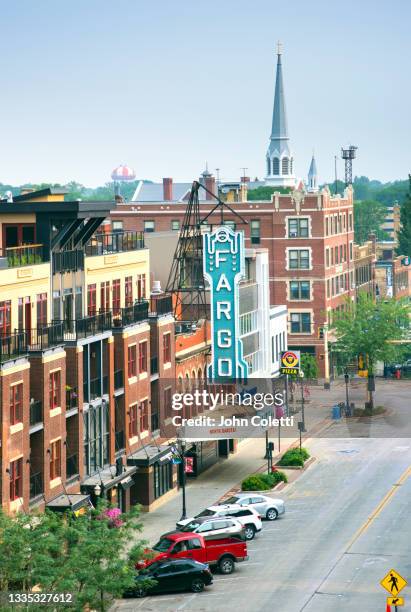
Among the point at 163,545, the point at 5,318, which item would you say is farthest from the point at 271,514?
the point at 5,318

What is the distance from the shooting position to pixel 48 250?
73.0 m

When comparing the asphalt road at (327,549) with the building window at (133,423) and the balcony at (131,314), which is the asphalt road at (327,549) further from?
Result: the balcony at (131,314)

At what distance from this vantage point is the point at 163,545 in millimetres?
67188

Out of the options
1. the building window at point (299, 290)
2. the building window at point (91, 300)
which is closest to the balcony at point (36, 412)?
the building window at point (91, 300)

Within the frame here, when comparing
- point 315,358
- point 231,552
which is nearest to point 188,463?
point 231,552

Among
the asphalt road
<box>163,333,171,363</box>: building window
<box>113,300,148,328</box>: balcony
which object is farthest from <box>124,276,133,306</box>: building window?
the asphalt road

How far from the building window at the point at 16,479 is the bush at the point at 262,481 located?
23607 millimetres

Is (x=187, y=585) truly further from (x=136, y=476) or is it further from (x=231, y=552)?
(x=136, y=476)

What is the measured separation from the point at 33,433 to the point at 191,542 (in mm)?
8399

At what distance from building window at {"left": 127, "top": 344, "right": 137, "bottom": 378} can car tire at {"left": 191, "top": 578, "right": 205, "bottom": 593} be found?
19007 millimetres

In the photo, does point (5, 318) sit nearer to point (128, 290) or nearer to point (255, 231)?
point (128, 290)

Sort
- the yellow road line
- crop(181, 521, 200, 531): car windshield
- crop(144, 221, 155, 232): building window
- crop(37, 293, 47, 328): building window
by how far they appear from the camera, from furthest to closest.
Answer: crop(144, 221, 155, 232): building window
the yellow road line
crop(37, 293, 47, 328): building window
crop(181, 521, 200, 531): car windshield

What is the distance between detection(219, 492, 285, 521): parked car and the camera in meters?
79.4

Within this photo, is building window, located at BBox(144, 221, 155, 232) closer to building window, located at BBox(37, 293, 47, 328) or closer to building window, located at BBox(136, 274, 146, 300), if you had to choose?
building window, located at BBox(136, 274, 146, 300)
